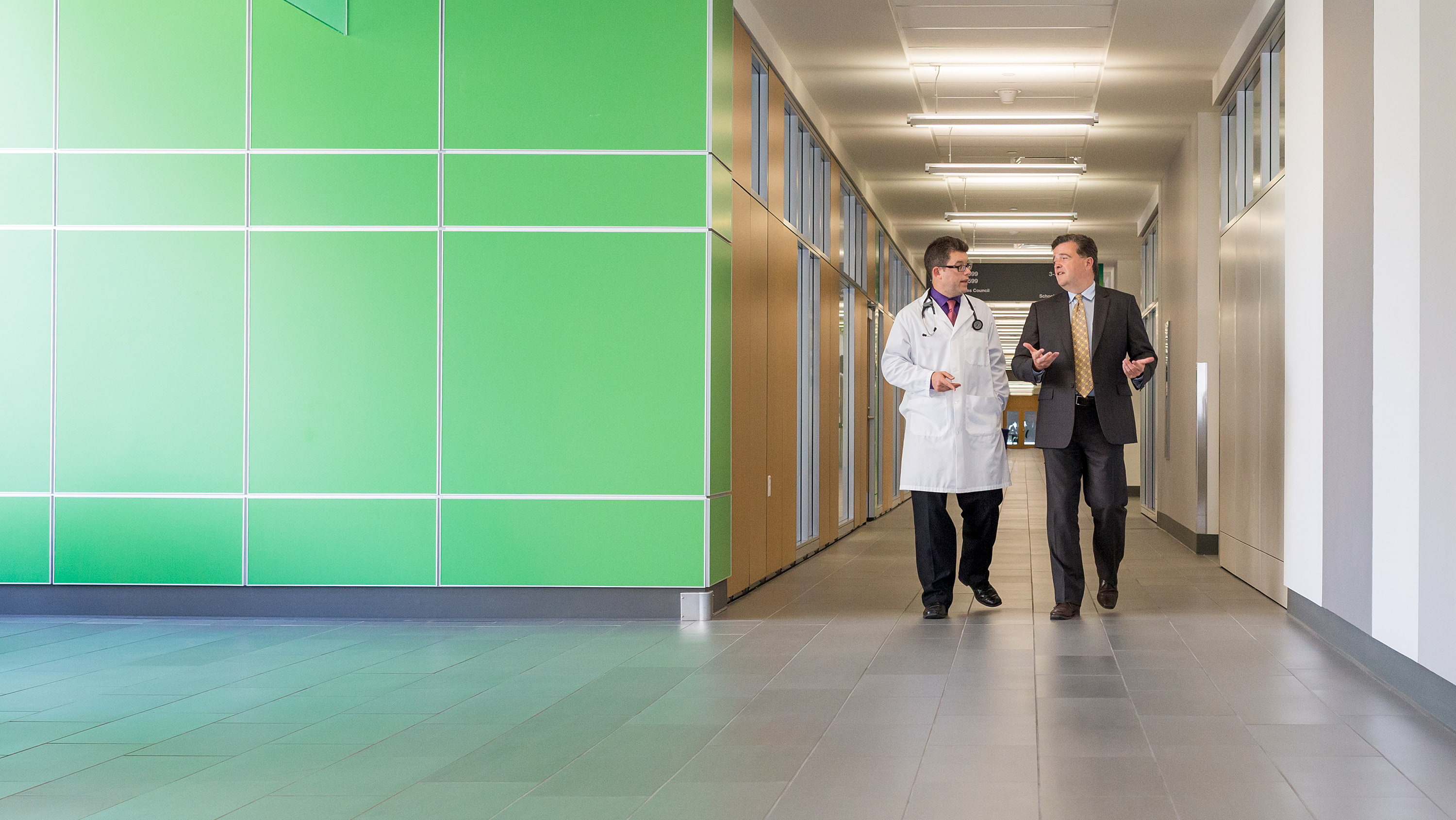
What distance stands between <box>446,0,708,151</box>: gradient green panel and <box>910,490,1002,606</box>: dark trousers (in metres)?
1.97

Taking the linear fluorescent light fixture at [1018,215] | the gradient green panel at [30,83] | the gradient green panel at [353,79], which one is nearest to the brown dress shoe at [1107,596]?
the gradient green panel at [353,79]

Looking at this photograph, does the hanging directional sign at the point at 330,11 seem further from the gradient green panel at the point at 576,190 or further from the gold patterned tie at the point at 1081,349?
the gold patterned tie at the point at 1081,349

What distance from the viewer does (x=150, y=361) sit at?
5.97 meters

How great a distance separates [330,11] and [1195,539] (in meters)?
6.80

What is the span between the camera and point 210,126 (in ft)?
19.6

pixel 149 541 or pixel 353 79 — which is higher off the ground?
pixel 353 79

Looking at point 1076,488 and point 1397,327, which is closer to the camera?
point 1397,327

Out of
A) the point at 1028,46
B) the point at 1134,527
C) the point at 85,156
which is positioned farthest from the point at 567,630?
the point at 1134,527

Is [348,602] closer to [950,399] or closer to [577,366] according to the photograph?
[577,366]

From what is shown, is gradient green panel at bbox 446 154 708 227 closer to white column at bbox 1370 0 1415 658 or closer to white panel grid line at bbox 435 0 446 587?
white panel grid line at bbox 435 0 446 587

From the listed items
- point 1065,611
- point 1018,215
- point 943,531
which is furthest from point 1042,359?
point 1018,215

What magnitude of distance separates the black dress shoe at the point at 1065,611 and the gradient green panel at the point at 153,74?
14.2 feet

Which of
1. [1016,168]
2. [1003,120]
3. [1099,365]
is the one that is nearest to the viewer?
[1099,365]

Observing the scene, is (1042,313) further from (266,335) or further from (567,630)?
(266,335)
